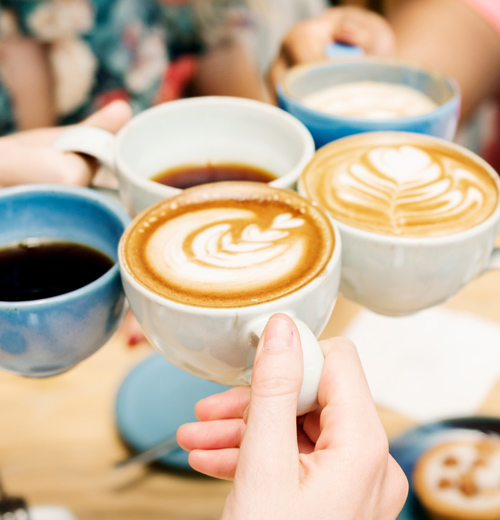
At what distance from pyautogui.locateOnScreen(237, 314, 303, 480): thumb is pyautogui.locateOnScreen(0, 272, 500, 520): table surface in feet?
0.89

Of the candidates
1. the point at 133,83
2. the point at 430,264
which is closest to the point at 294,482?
the point at 430,264

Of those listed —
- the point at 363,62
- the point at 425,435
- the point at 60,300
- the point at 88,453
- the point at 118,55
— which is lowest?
the point at 88,453

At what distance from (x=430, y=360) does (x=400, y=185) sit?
0.34 meters

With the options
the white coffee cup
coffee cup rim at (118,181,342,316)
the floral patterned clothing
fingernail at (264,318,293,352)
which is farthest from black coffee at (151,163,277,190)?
the floral patterned clothing

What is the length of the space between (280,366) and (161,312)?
0.10 meters

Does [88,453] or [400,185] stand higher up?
[400,185]

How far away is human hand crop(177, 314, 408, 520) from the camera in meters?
0.38

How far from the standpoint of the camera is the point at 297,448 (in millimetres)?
403

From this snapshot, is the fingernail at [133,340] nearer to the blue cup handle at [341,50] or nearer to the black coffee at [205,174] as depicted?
the black coffee at [205,174]

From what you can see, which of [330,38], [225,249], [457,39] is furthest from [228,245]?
[457,39]

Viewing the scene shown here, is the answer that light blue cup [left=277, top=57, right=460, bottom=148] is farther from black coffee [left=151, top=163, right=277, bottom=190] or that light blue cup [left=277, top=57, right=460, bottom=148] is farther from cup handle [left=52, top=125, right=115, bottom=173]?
cup handle [left=52, top=125, right=115, bottom=173]

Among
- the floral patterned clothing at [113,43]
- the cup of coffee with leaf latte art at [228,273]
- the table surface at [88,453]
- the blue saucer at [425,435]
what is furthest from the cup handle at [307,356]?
the floral patterned clothing at [113,43]

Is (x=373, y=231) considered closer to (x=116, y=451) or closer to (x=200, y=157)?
(x=200, y=157)

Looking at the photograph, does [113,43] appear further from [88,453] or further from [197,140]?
[88,453]
